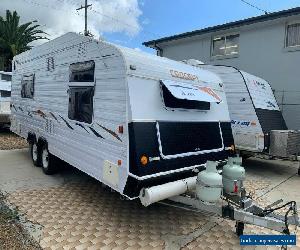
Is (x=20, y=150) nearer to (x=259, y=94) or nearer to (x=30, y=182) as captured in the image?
(x=30, y=182)

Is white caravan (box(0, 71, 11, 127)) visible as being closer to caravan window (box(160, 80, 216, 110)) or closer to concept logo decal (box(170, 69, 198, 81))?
concept logo decal (box(170, 69, 198, 81))

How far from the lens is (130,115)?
15.6 feet

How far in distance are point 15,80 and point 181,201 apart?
831 cm

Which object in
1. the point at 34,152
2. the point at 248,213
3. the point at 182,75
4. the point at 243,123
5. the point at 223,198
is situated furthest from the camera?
the point at 243,123

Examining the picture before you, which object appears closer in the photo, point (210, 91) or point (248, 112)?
point (210, 91)

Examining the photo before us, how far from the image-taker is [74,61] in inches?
253

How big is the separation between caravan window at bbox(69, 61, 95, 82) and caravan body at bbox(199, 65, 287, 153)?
526cm

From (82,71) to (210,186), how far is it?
10.9 ft

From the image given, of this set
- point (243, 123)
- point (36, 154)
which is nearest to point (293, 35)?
point (243, 123)

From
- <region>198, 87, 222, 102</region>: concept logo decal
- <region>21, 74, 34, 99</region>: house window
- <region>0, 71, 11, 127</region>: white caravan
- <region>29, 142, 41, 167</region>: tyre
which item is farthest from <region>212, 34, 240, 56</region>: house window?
<region>0, 71, 11, 127</region>: white caravan

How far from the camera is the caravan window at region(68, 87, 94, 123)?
581 cm

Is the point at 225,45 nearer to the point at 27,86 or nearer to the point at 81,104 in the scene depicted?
the point at 27,86

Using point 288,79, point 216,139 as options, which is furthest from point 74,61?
point 288,79

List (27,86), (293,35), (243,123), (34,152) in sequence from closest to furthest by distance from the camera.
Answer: (34,152) < (27,86) < (243,123) < (293,35)
